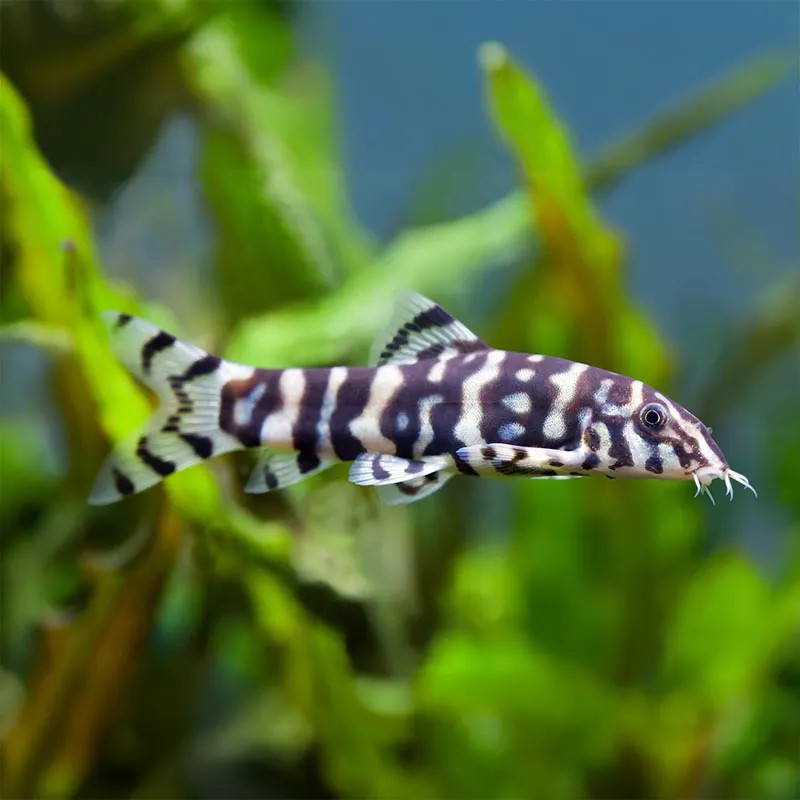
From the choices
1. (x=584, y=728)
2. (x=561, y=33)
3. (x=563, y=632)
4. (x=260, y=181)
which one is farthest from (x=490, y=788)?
(x=561, y=33)

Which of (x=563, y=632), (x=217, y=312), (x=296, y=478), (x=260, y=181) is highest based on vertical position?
(x=260, y=181)

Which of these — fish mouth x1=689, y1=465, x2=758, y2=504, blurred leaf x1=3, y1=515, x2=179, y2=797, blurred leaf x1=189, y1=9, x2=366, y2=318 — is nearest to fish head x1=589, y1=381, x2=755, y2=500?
fish mouth x1=689, y1=465, x2=758, y2=504

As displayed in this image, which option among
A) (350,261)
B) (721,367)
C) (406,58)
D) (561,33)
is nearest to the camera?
(350,261)

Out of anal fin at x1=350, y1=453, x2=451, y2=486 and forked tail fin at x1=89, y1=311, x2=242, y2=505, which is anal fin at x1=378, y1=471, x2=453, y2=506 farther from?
forked tail fin at x1=89, y1=311, x2=242, y2=505

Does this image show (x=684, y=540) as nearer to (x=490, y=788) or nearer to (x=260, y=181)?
(x=490, y=788)

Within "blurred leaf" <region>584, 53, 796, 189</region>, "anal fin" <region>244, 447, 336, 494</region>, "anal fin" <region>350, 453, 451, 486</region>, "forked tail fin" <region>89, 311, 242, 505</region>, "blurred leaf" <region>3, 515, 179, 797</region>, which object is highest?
"blurred leaf" <region>584, 53, 796, 189</region>

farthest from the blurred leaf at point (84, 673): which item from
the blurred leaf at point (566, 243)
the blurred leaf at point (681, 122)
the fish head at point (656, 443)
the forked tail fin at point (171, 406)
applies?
the blurred leaf at point (681, 122)

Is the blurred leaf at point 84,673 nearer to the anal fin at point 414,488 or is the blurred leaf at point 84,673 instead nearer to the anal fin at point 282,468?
the anal fin at point 282,468
